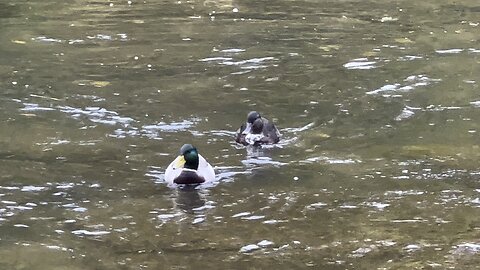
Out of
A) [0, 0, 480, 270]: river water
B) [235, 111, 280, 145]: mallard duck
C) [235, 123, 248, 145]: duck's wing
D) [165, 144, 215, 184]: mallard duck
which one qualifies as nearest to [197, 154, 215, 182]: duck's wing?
[165, 144, 215, 184]: mallard duck

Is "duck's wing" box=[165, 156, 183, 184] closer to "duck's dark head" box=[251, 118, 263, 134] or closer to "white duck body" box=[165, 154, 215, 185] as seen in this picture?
"white duck body" box=[165, 154, 215, 185]

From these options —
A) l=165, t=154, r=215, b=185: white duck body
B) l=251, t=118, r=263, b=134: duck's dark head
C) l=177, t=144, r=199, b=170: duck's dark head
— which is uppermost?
l=251, t=118, r=263, b=134: duck's dark head

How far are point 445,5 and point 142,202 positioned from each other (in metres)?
13.5

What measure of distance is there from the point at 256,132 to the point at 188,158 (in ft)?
4.04

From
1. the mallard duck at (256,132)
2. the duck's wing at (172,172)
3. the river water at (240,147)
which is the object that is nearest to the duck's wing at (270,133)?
the mallard duck at (256,132)

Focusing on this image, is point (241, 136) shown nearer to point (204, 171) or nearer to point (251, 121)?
point (251, 121)

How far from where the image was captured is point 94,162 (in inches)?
389

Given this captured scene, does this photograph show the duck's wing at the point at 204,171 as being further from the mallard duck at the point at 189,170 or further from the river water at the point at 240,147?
the river water at the point at 240,147

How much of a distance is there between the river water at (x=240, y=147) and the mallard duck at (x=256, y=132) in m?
0.13

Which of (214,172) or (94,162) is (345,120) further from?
(94,162)

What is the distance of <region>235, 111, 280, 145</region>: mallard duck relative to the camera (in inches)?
408

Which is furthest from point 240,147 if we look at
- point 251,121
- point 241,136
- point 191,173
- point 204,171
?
point 191,173

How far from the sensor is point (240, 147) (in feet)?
34.8

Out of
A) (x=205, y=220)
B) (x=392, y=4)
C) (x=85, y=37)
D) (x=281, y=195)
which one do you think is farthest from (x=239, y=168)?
(x=392, y=4)
